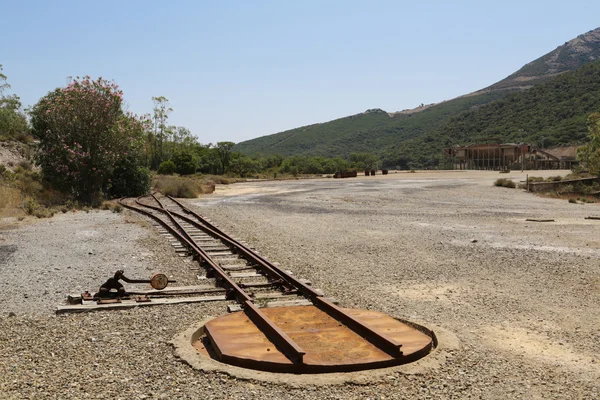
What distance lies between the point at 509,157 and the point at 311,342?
104 meters

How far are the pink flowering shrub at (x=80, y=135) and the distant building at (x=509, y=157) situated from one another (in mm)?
74890

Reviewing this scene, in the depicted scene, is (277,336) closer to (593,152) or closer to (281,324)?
(281,324)

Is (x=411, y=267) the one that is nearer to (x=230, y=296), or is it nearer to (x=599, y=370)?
(x=230, y=296)

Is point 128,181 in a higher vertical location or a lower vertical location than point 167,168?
lower

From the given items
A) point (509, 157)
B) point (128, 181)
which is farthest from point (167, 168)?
point (509, 157)

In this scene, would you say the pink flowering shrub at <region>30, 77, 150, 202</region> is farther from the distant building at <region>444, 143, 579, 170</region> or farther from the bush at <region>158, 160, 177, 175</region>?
the distant building at <region>444, 143, 579, 170</region>

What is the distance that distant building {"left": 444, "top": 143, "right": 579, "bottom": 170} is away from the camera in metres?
96.1

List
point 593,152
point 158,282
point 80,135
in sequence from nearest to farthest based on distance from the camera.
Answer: point 158,282
point 80,135
point 593,152

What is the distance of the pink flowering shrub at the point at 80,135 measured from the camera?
25266 mm

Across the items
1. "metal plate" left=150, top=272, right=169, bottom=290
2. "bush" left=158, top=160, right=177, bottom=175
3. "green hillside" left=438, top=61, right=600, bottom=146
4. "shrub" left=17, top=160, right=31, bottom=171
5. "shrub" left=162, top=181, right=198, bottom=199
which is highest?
"green hillside" left=438, top=61, right=600, bottom=146

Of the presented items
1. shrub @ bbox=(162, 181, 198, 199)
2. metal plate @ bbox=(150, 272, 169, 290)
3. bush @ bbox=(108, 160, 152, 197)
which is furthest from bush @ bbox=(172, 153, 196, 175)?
metal plate @ bbox=(150, 272, 169, 290)

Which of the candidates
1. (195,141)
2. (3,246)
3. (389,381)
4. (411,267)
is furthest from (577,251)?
(195,141)

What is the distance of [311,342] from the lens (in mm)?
5922

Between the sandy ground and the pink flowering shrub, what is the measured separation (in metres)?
8.77
